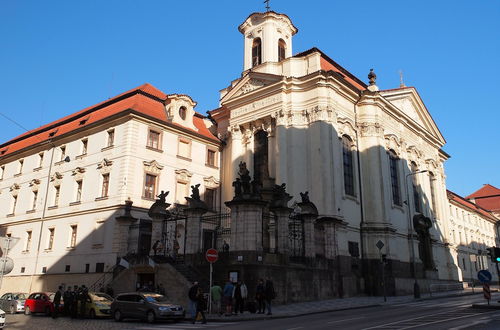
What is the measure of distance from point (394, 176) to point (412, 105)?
30.9ft

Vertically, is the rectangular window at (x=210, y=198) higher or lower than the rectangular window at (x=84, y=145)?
lower

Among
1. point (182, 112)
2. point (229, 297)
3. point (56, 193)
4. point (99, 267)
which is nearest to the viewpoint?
point (229, 297)

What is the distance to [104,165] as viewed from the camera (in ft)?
109

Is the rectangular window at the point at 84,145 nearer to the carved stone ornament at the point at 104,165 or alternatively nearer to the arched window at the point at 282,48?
the carved stone ornament at the point at 104,165

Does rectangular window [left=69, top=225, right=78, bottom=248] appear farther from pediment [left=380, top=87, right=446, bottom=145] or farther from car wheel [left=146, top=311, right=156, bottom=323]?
pediment [left=380, top=87, right=446, bottom=145]

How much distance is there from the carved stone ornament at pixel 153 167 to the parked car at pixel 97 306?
42.8 ft

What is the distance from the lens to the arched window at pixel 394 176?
41.0 metres

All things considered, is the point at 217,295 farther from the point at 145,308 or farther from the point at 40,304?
the point at 40,304

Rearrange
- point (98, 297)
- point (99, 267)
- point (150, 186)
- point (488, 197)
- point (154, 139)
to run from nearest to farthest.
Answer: point (98, 297)
point (99, 267)
point (150, 186)
point (154, 139)
point (488, 197)

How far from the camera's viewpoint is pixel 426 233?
42.6 meters

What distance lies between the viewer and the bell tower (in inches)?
1658

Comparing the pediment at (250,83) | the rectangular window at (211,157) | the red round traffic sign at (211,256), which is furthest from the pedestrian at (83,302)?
A: the pediment at (250,83)

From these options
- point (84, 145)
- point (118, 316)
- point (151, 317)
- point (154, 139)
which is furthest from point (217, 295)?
point (84, 145)

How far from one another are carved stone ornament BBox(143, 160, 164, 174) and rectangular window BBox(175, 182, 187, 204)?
7.73 ft
